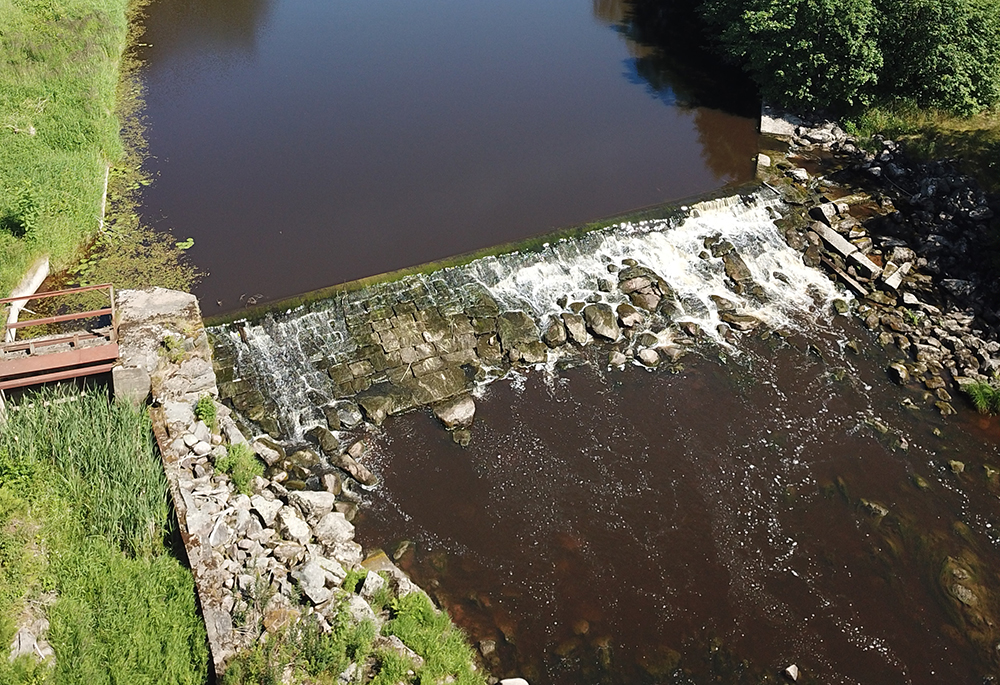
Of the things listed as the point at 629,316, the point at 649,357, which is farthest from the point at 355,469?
the point at 629,316

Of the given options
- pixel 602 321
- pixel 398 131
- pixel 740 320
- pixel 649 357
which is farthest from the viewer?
pixel 398 131

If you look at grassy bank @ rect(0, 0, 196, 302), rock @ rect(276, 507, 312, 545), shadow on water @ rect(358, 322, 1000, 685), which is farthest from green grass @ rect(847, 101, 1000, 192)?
grassy bank @ rect(0, 0, 196, 302)

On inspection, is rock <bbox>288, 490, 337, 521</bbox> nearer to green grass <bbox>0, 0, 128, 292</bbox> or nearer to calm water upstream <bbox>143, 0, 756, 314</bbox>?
calm water upstream <bbox>143, 0, 756, 314</bbox>

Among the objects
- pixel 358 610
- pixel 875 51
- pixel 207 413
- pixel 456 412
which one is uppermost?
pixel 875 51

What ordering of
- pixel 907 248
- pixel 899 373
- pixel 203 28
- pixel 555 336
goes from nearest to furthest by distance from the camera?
→ pixel 899 373, pixel 555 336, pixel 907 248, pixel 203 28

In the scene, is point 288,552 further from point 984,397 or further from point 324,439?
point 984,397

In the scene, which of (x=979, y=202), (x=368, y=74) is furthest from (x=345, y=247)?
(x=979, y=202)
